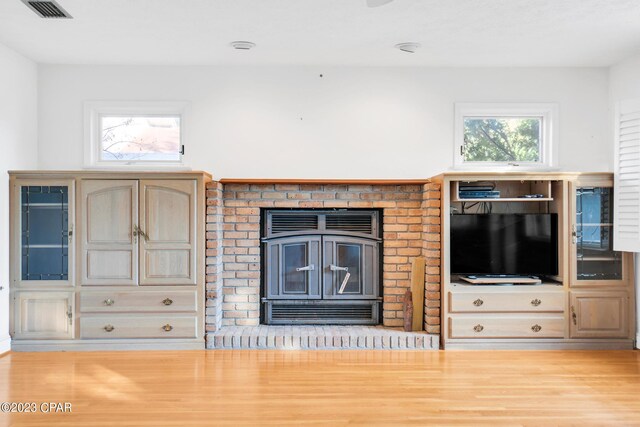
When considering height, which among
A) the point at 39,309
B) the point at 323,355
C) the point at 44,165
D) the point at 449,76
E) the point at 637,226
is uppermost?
the point at 449,76

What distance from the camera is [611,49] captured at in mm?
4484

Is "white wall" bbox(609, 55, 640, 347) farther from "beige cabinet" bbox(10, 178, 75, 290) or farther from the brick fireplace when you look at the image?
"beige cabinet" bbox(10, 178, 75, 290)

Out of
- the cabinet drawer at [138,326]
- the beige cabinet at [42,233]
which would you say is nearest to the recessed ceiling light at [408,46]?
the cabinet drawer at [138,326]

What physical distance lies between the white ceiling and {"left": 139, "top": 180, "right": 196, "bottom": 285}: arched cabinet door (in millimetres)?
1183

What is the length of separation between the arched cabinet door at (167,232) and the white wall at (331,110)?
53 cm

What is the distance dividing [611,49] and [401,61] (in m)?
1.74

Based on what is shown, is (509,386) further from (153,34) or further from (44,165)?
(44,165)

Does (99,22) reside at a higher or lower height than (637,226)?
higher

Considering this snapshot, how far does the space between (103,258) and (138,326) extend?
2.12 ft

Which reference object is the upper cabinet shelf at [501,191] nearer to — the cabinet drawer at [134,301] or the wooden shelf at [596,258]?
the wooden shelf at [596,258]

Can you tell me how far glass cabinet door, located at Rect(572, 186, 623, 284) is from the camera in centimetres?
464

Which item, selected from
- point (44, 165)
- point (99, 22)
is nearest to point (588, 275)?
point (99, 22)

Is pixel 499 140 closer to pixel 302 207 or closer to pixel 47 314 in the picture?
pixel 302 207

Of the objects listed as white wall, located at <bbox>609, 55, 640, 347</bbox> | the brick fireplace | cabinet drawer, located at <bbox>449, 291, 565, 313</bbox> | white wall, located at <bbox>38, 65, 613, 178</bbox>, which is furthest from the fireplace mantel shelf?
white wall, located at <bbox>609, 55, 640, 347</bbox>
